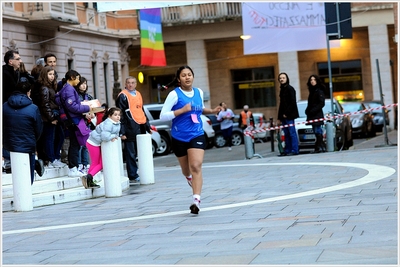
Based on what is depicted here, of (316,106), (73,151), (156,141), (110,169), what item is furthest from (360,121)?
(110,169)

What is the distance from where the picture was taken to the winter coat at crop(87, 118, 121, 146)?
14164 millimetres

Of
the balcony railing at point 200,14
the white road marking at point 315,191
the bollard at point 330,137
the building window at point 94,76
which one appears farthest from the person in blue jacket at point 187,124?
the balcony railing at point 200,14

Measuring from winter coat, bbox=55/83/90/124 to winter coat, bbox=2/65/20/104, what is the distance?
84cm

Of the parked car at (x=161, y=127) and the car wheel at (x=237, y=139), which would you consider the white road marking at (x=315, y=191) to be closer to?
the parked car at (x=161, y=127)

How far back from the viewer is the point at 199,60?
175 feet

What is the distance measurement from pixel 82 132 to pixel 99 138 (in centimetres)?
93

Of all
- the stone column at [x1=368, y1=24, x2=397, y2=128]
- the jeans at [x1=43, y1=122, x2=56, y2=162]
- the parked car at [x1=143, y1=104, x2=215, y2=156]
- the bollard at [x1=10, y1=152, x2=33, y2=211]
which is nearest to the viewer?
the bollard at [x1=10, y1=152, x2=33, y2=211]

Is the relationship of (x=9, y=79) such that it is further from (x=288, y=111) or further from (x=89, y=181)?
(x=288, y=111)

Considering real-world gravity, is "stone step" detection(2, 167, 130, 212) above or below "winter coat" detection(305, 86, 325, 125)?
below

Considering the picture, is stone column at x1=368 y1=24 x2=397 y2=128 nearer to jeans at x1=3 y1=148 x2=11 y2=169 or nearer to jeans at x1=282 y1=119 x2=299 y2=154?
jeans at x1=282 y1=119 x2=299 y2=154

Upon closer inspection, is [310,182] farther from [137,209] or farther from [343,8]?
[343,8]

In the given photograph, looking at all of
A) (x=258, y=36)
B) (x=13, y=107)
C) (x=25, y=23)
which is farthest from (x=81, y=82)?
(x=258, y=36)

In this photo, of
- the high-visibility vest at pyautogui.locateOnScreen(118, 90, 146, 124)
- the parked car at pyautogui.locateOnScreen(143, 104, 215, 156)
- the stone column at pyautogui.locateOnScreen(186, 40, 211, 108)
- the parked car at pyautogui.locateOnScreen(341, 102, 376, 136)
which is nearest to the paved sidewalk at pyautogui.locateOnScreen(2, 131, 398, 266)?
the high-visibility vest at pyautogui.locateOnScreen(118, 90, 146, 124)

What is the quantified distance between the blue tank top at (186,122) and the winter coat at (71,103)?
152 inches
